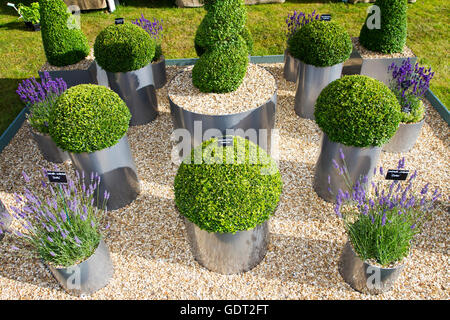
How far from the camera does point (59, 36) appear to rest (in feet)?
24.3

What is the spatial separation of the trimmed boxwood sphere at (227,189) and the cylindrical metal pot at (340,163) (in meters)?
1.27

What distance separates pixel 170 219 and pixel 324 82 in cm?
401

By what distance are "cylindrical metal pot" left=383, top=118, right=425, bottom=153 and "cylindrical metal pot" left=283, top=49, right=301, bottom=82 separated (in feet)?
8.78

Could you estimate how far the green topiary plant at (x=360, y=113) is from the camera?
16.0ft

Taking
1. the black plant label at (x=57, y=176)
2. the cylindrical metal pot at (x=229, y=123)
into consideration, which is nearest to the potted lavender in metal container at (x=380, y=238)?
the cylindrical metal pot at (x=229, y=123)

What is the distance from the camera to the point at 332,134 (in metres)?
5.14

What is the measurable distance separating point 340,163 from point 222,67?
240 centimetres

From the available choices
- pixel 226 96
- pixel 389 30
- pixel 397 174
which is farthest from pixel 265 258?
pixel 389 30

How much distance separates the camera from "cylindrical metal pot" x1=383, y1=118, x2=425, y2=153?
6.42m

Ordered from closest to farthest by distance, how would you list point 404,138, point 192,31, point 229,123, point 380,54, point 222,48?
1. point 229,123
2. point 222,48
3. point 404,138
4. point 380,54
5. point 192,31

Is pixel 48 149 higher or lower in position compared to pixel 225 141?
lower

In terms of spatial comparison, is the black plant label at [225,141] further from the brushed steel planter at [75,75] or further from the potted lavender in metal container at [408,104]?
the brushed steel planter at [75,75]

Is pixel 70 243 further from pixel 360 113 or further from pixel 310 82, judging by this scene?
pixel 310 82
